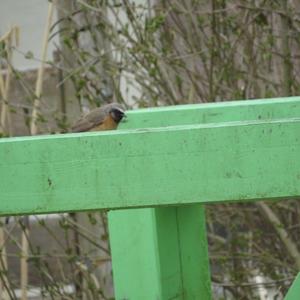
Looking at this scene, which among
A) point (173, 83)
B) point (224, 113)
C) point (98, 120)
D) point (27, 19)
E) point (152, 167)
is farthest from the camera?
point (27, 19)

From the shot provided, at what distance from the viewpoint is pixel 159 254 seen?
117 inches

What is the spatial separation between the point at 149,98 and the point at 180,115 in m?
2.85

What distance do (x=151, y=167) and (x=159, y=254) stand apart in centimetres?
80

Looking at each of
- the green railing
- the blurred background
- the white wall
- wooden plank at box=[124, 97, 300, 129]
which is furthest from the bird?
the green railing

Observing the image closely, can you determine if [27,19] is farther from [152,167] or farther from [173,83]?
[152,167]

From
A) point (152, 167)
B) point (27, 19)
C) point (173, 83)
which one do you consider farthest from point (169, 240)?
point (27, 19)

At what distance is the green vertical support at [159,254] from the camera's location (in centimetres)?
297

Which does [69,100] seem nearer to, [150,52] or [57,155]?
[150,52]

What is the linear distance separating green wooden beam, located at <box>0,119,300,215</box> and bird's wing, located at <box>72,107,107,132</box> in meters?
2.74

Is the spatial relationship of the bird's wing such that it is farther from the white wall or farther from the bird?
the white wall

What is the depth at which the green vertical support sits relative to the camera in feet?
9.74

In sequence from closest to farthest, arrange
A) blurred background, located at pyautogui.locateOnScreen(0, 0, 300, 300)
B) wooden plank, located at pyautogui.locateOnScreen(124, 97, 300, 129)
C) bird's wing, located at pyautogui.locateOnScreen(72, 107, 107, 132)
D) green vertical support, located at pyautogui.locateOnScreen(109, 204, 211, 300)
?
green vertical support, located at pyautogui.locateOnScreen(109, 204, 211, 300), wooden plank, located at pyautogui.locateOnScreen(124, 97, 300, 129), bird's wing, located at pyautogui.locateOnScreen(72, 107, 107, 132), blurred background, located at pyautogui.locateOnScreen(0, 0, 300, 300)

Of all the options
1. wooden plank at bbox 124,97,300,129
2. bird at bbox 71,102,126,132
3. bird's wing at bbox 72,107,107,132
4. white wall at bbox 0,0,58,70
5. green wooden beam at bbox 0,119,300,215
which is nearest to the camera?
green wooden beam at bbox 0,119,300,215

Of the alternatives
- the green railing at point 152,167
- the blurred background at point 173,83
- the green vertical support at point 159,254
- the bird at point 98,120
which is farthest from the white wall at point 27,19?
the green railing at point 152,167
